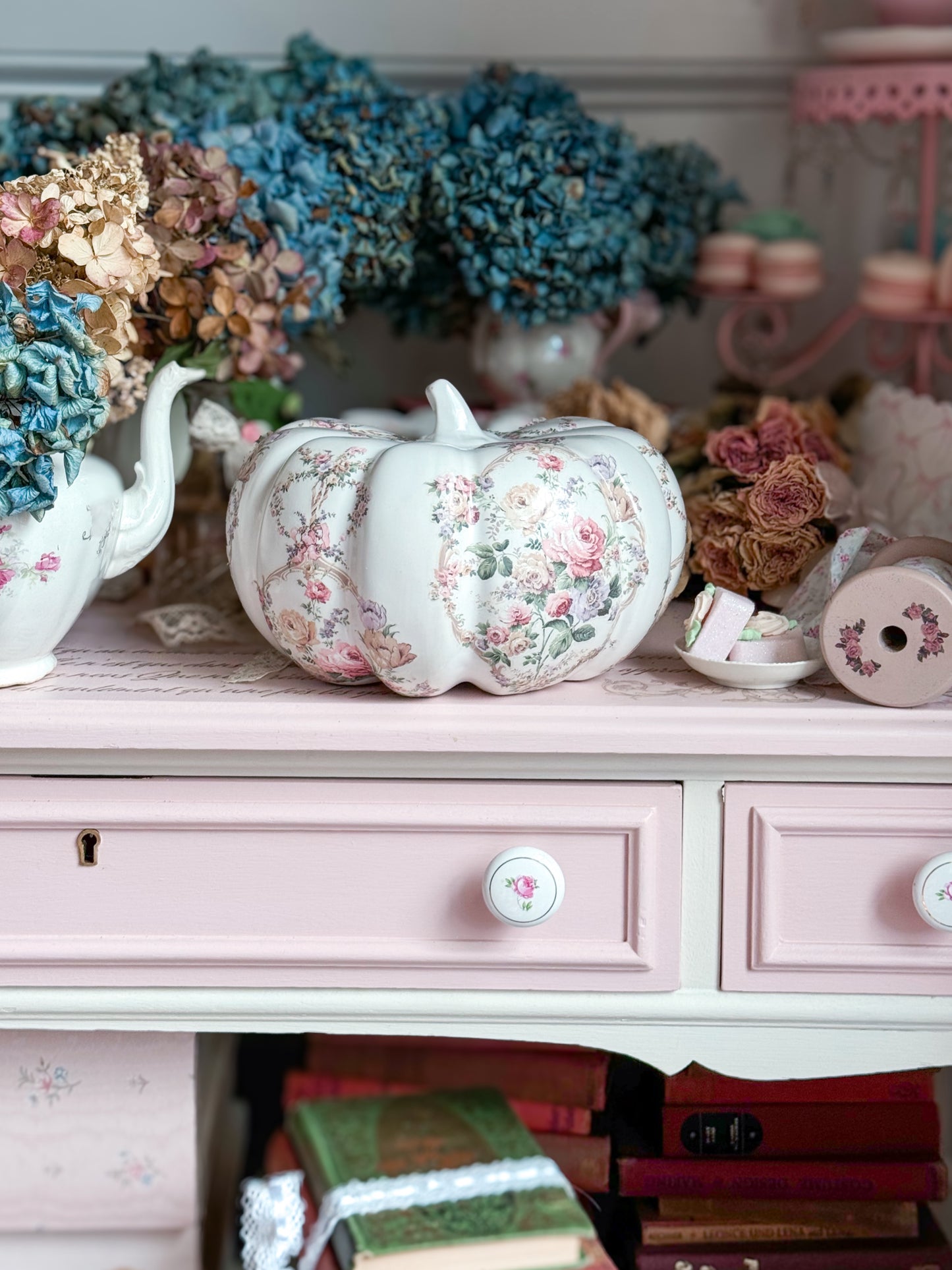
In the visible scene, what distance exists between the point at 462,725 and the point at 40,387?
0.95 ft

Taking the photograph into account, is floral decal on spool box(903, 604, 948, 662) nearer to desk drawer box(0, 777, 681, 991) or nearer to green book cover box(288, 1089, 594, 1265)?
desk drawer box(0, 777, 681, 991)

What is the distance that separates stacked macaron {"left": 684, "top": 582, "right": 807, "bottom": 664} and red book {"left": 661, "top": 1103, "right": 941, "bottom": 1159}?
35cm

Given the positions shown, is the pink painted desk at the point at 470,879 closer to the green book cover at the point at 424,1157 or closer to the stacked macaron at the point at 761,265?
the green book cover at the point at 424,1157

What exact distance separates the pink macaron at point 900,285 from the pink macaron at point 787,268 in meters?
0.05

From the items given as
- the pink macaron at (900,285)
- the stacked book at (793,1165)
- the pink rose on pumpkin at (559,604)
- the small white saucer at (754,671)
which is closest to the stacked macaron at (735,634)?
the small white saucer at (754,671)

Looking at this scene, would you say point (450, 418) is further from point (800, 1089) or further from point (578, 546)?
point (800, 1089)

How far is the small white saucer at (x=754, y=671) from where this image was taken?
31.3 inches

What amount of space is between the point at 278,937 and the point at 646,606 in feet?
0.97

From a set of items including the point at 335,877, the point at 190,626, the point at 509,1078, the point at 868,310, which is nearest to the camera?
the point at 335,877

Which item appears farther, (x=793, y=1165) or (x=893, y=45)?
Result: (x=893, y=45)

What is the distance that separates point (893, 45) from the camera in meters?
1.06

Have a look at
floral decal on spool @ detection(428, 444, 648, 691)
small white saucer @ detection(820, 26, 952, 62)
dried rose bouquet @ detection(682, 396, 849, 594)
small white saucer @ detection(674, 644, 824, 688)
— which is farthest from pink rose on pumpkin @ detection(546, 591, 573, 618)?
small white saucer @ detection(820, 26, 952, 62)

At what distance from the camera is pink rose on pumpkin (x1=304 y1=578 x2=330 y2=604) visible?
738 mm

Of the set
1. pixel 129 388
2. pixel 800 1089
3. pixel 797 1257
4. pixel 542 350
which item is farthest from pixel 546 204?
pixel 797 1257
